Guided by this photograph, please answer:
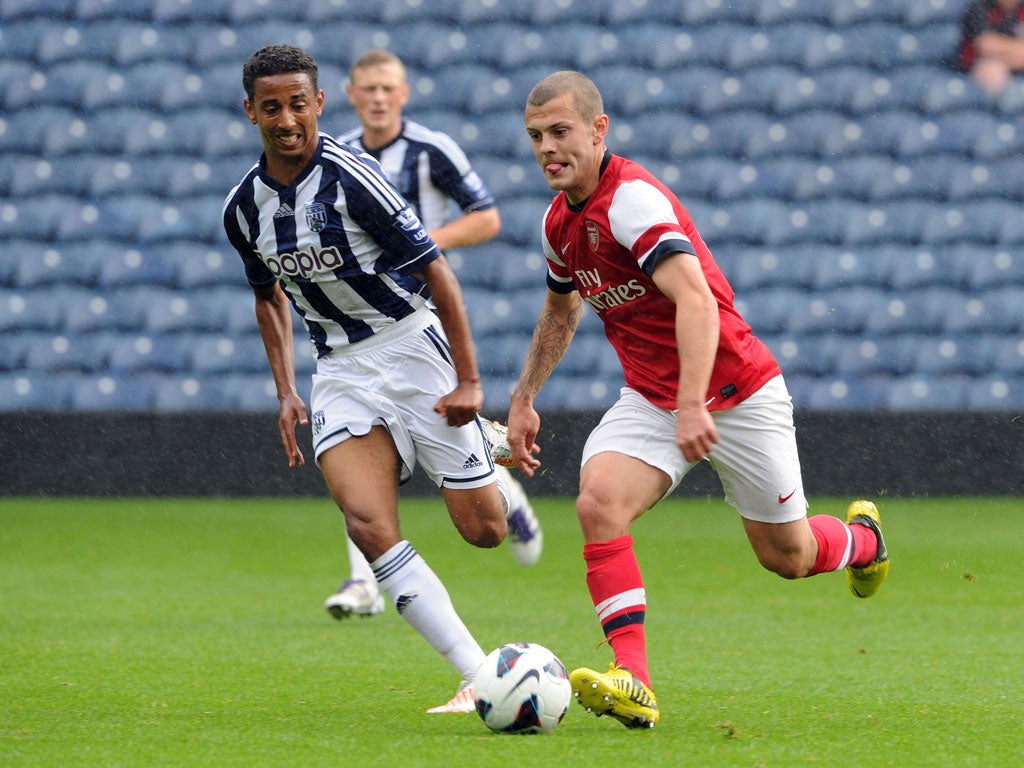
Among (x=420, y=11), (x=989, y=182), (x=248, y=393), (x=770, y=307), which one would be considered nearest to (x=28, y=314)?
(x=248, y=393)

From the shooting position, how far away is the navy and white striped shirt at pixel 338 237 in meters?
4.41

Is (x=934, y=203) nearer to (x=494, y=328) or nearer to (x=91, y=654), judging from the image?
(x=494, y=328)

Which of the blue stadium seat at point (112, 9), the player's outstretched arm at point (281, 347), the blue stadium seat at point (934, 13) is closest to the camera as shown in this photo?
the player's outstretched arm at point (281, 347)

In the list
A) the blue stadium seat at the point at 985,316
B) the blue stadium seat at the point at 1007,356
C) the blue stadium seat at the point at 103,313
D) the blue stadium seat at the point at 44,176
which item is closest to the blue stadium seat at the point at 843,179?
the blue stadium seat at the point at 985,316

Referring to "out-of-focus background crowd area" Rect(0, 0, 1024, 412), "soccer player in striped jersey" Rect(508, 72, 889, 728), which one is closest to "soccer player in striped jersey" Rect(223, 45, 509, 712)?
"soccer player in striped jersey" Rect(508, 72, 889, 728)

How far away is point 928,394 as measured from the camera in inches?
420

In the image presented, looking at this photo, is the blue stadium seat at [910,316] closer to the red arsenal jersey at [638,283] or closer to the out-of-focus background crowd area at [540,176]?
the out-of-focus background crowd area at [540,176]

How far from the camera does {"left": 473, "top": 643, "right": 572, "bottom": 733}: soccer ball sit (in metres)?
3.88

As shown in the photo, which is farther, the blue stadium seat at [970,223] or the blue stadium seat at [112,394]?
the blue stadium seat at [970,223]

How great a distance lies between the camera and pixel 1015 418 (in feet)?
32.8

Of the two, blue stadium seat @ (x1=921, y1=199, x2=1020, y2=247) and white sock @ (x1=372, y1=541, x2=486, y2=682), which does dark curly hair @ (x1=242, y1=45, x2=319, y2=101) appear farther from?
blue stadium seat @ (x1=921, y1=199, x2=1020, y2=247)

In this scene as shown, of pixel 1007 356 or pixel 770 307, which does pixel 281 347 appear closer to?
pixel 770 307

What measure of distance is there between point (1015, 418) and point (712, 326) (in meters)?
6.66

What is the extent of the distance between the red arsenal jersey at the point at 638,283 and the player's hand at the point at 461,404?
16.7 inches
